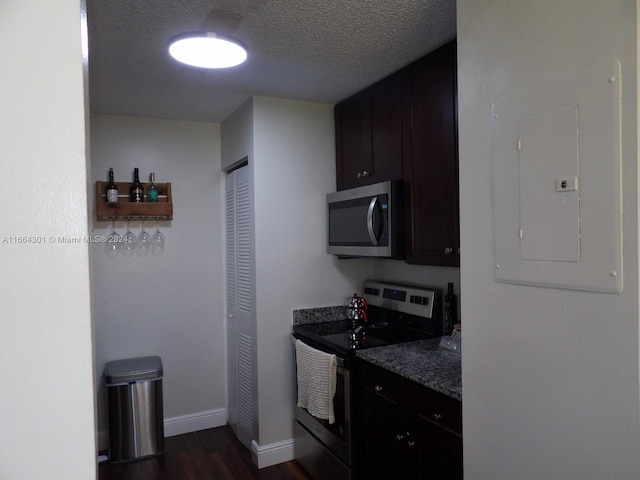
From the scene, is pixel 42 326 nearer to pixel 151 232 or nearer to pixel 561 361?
pixel 561 361

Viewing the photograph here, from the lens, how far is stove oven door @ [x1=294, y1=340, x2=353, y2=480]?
7.75 feet

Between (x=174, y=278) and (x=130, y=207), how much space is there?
64cm

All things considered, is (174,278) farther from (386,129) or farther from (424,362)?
(424,362)

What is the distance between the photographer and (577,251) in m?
1.14

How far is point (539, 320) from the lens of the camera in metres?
1.25

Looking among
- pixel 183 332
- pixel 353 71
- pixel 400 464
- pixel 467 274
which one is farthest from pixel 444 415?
pixel 183 332

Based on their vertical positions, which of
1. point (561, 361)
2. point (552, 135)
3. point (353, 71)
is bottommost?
point (561, 361)

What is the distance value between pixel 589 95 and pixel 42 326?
1280 millimetres

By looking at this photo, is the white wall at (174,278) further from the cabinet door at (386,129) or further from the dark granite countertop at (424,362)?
the dark granite countertop at (424,362)

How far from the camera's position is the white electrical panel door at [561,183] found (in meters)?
1.06

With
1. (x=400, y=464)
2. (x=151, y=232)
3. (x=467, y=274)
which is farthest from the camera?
(x=151, y=232)

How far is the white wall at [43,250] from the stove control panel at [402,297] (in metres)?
2.13

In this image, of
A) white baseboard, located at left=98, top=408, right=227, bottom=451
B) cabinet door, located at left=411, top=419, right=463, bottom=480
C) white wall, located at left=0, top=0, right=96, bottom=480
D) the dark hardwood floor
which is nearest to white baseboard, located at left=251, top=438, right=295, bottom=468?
the dark hardwood floor

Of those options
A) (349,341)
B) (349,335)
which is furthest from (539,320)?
(349,335)
